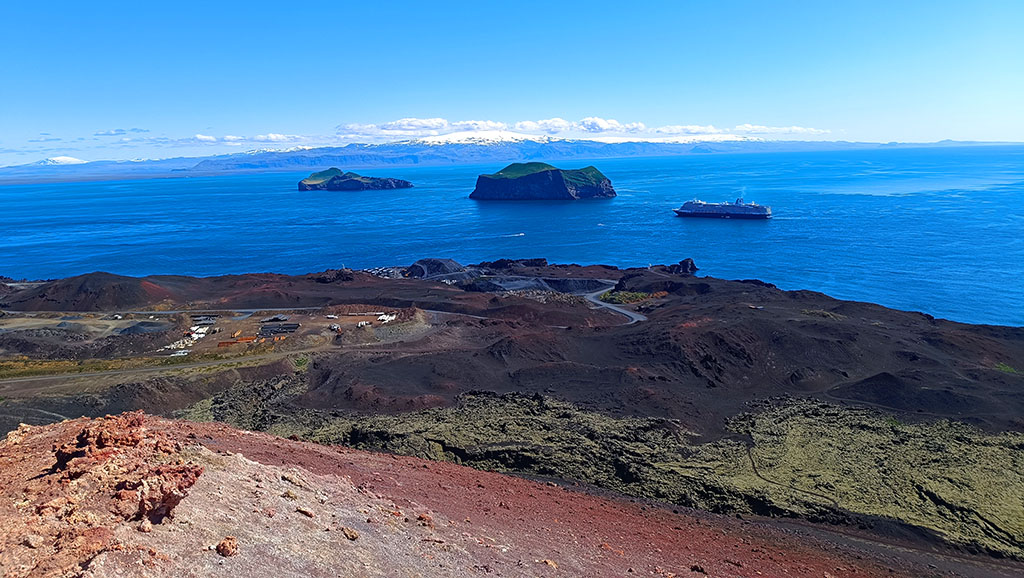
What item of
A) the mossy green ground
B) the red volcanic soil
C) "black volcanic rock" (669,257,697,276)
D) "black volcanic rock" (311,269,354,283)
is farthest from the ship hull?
the red volcanic soil

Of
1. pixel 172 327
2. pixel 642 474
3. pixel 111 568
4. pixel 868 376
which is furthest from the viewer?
pixel 172 327

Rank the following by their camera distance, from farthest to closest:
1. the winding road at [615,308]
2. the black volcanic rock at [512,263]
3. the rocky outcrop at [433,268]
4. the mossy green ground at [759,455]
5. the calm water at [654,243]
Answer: the black volcanic rock at [512,263], the rocky outcrop at [433,268], the calm water at [654,243], the winding road at [615,308], the mossy green ground at [759,455]

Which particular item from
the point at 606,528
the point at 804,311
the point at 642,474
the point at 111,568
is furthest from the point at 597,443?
the point at 804,311

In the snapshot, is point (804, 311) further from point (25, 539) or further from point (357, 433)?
point (25, 539)

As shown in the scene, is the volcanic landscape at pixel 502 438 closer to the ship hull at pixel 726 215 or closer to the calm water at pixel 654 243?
the calm water at pixel 654 243

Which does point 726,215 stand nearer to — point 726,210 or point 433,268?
point 726,210

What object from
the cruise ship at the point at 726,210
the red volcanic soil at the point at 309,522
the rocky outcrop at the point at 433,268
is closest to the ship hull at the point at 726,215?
the cruise ship at the point at 726,210
